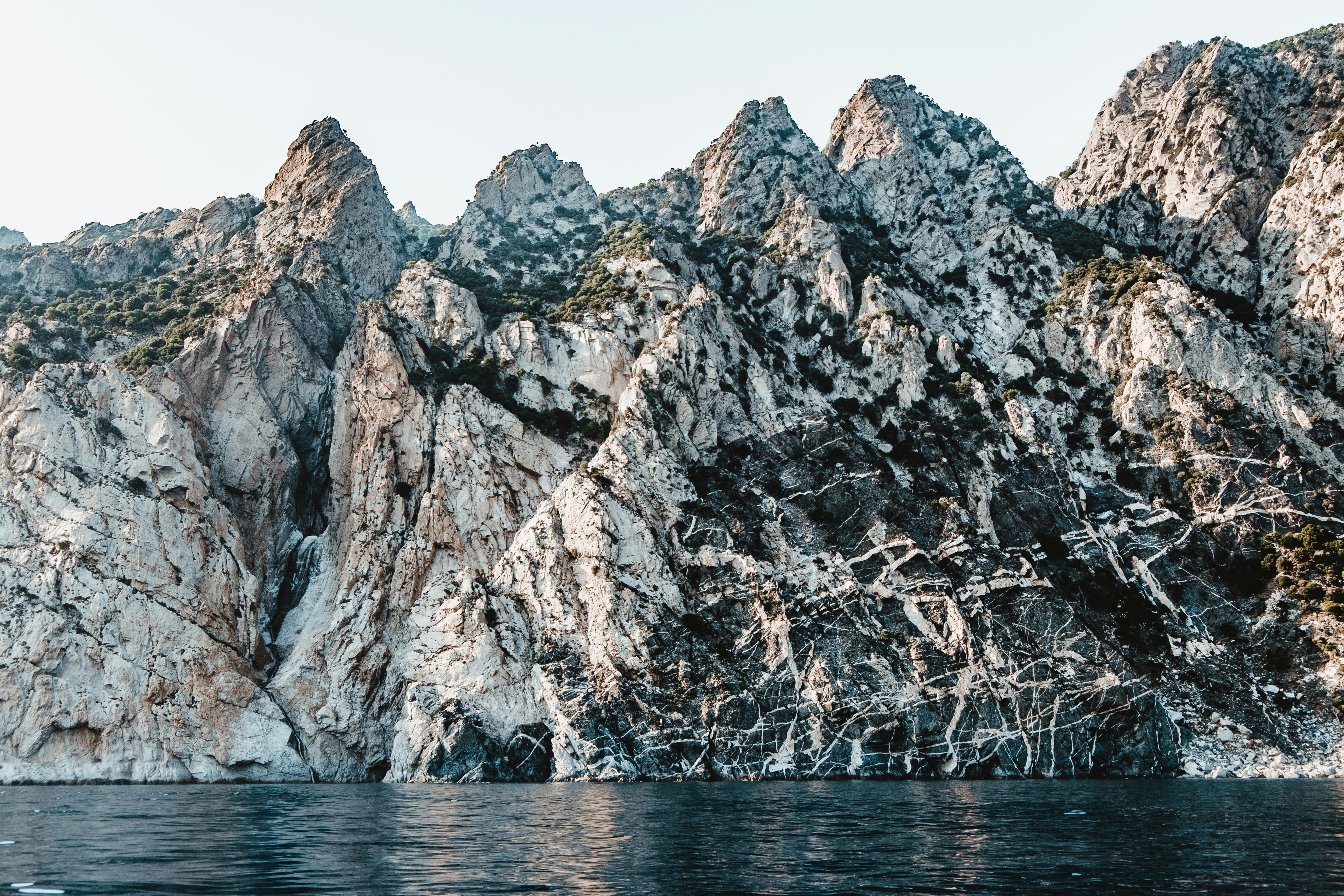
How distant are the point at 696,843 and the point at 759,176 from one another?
107 m

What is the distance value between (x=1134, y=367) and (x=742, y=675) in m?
47.7

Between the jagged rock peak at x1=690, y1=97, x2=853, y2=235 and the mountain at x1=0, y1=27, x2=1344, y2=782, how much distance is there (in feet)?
29.4

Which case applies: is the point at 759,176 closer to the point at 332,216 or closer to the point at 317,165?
the point at 332,216

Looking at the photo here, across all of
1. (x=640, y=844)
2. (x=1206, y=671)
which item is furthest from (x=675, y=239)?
(x=640, y=844)

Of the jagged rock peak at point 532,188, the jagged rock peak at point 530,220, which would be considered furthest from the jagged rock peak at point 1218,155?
the jagged rock peak at point 532,188

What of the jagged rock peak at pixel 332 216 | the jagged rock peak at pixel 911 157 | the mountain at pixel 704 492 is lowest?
the mountain at pixel 704 492

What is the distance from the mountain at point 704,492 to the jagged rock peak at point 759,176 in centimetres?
897

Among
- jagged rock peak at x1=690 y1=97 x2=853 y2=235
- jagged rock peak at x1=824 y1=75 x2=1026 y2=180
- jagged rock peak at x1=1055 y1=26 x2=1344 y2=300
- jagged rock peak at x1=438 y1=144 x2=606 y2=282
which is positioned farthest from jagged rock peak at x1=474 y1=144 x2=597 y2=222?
jagged rock peak at x1=1055 y1=26 x2=1344 y2=300

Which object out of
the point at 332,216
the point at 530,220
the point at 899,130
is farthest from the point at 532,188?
the point at 899,130

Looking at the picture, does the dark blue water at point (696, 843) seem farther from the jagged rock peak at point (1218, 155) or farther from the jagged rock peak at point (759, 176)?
the jagged rock peak at point (759, 176)

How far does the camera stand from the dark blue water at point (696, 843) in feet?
65.8

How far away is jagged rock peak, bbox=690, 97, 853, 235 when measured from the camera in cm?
11862

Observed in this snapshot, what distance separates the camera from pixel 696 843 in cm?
2697

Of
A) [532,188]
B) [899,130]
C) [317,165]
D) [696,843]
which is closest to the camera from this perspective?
[696,843]
